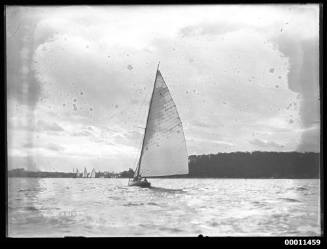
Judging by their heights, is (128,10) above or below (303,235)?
above

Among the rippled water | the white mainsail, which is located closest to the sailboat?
the white mainsail

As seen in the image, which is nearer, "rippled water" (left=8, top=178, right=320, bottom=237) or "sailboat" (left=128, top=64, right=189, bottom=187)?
"rippled water" (left=8, top=178, right=320, bottom=237)

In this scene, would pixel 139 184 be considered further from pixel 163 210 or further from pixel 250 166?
pixel 250 166

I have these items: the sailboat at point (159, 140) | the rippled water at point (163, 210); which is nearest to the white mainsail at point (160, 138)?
the sailboat at point (159, 140)

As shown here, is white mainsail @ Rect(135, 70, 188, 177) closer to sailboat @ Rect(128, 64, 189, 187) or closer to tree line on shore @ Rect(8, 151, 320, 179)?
sailboat @ Rect(128, 64, 189, 187)
